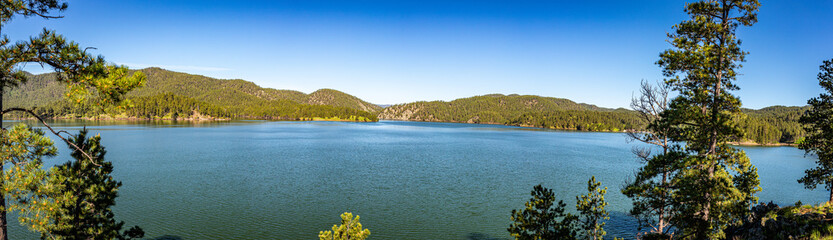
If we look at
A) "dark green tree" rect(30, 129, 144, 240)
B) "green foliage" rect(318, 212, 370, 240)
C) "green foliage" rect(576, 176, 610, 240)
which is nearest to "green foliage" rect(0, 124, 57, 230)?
"dark green tree" rect(30, 129, 144, 240)

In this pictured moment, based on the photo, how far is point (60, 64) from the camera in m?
8.45

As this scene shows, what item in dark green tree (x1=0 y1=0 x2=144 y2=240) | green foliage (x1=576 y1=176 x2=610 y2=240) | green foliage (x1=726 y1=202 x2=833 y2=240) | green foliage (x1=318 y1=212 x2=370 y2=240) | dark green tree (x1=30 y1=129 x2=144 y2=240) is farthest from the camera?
green foliage (x1=576 y1=176 x2=610 y2=240)

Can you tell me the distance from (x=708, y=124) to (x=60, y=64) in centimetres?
1947

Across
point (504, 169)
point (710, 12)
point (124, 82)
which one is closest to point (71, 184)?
point (124, 82)

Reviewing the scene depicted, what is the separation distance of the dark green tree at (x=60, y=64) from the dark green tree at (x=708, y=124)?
56.1 ft

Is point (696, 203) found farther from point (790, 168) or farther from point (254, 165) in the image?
point (790, 168)

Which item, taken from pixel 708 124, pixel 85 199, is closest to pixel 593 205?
pixel 708 124

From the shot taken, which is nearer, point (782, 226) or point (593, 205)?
point (782, 226)

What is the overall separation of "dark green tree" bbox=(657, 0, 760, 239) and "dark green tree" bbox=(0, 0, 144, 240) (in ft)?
56.1

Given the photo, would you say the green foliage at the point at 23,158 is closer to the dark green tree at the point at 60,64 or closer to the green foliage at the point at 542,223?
the dark green tree at the point at 60,64

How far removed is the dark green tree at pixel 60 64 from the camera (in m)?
8.02

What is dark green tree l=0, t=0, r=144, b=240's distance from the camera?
316 inches

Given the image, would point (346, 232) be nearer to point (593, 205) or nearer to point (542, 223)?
point (542, 223)

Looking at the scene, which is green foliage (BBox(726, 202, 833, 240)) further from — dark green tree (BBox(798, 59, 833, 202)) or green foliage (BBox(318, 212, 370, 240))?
green foliage (BBox(318, 212, 370, 240))
